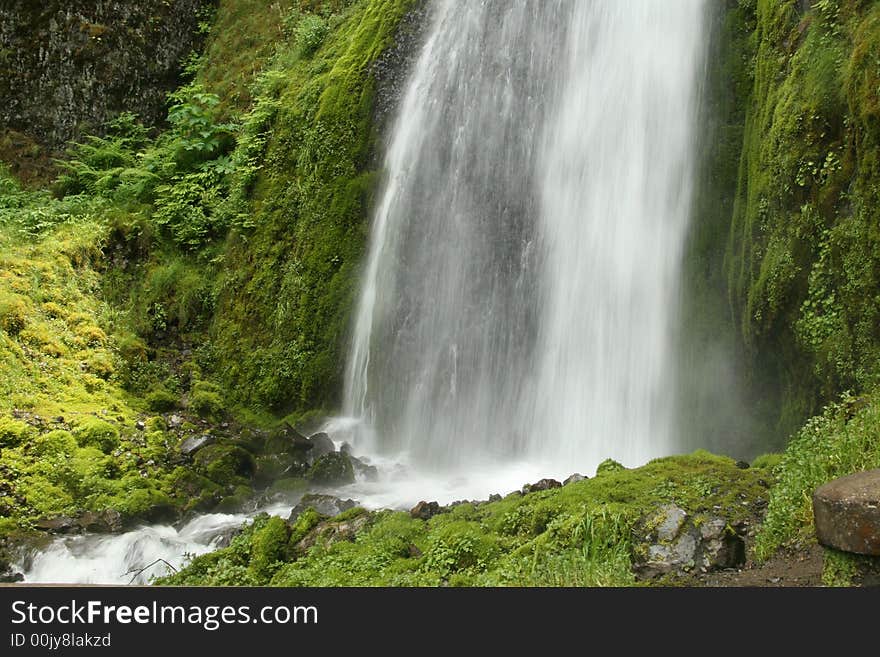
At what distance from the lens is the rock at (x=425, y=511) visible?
7.28 meters

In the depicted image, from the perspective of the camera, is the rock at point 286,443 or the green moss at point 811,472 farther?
the rock at point 286,443

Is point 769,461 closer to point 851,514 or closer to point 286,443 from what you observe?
point 851,514

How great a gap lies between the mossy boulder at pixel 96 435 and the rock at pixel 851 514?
8.78 meters

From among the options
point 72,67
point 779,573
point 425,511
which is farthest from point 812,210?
point 72,67

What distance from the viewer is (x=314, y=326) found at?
486 inches

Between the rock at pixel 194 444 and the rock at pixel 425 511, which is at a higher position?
the rock at pixel 194 444

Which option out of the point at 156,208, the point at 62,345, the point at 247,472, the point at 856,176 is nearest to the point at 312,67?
the point at 156,208

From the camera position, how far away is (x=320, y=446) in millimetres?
10602

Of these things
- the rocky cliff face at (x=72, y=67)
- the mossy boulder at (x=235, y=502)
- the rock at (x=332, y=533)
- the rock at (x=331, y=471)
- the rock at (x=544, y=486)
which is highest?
the rocky cliff face at (x=72, y=67)

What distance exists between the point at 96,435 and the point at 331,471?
317 cm

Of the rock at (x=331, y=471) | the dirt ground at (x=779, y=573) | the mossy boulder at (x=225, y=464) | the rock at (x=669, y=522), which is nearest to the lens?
the dirt ground at (x=779, y=573)

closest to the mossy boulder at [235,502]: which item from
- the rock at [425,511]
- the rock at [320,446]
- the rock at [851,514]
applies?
the rock at [320,446]

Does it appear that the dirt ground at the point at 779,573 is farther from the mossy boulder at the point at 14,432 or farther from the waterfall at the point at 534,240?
the mossy boulder at the point at 14,432

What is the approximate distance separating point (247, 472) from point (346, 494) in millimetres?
1520
